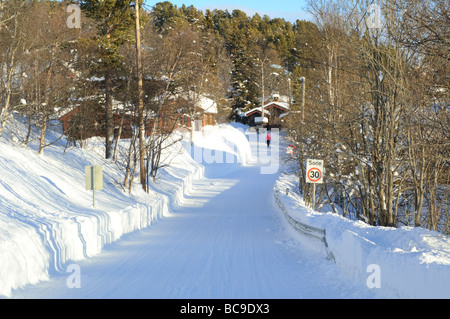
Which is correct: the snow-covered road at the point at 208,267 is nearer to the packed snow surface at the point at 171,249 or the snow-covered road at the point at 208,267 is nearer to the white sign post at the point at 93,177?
the packed snow surface at the point at 171,249

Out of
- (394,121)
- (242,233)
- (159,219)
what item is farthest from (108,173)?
(394,121)

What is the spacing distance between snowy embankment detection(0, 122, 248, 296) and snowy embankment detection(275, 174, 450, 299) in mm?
5720

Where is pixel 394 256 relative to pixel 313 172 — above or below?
below

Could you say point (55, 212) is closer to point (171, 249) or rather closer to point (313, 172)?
point (171, 249)

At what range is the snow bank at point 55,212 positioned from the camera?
8.50m

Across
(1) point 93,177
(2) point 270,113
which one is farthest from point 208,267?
(2) point 270,113

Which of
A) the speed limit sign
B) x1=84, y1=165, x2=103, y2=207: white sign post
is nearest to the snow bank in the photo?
x1=84, y1=165, x2=103, y2=207: white sign post

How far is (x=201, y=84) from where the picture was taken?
4647 cm

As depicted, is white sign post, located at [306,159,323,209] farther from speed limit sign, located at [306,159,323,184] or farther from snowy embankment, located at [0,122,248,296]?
snowy embankment, located at [0,122,248,296]

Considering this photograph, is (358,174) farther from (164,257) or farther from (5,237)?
(5,237)

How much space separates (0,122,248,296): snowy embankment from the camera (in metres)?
8.52

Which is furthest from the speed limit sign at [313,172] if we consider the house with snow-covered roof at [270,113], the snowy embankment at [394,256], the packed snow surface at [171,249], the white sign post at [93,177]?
the house with snow-covered roof at [270,113]

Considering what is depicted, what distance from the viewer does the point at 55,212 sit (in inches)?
483

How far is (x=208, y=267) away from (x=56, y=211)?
5.06 m
